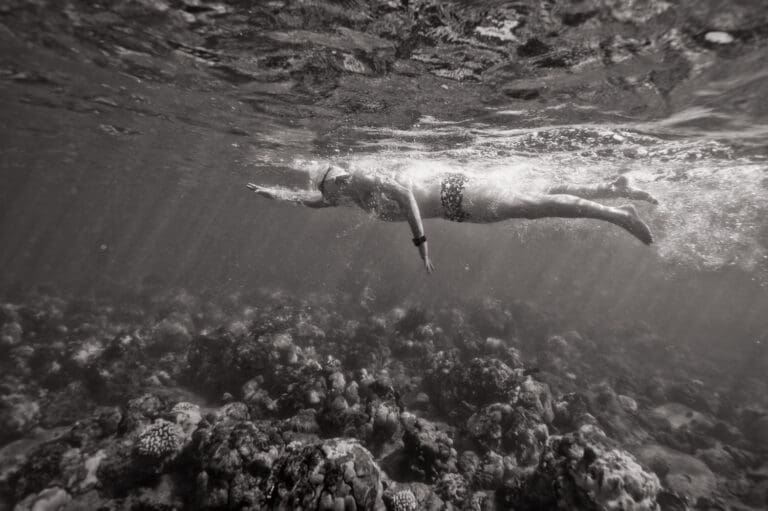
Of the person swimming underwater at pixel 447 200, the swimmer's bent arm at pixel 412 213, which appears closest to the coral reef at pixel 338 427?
the swimmer's bent arm at pixel 412 213

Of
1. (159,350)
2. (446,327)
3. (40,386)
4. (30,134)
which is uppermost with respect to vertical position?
(30,134)

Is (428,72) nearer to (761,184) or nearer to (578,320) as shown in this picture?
(761,184)

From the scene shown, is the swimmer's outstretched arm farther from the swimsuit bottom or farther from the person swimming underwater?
the swimsuit bottom

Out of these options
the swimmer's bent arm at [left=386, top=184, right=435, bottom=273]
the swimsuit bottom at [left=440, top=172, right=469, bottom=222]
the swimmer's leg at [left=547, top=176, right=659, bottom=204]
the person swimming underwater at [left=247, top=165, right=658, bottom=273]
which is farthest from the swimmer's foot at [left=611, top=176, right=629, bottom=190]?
the swimmer's bent arm at [left=386, top=184, right=435, bottom=273]

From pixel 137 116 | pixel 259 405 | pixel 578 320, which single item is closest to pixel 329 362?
pixel 259 405

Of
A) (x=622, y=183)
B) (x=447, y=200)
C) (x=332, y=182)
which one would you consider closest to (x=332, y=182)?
(x=332, y=182)

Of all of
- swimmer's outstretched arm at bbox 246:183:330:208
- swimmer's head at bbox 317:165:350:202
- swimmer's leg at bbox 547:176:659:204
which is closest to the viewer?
swimmer's head at bbox 317:165:350:202

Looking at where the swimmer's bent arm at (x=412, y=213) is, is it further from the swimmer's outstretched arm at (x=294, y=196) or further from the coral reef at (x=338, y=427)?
the coral reef at (x=338, y=427)

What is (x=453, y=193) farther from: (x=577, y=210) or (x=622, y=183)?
(x=622, y=183)

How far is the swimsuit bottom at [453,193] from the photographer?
7217mm

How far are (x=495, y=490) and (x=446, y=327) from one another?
14926 millimetres

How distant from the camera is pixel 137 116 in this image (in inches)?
655

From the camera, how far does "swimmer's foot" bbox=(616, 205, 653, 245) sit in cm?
648

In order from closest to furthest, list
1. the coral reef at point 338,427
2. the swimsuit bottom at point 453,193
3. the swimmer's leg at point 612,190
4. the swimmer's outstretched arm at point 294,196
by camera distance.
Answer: the coral reef at point 338,427
the swimsuit bottom at point 453,193
the swimmer's outstretched arm at point 294,196
the swimmer's leg at point 612,190
